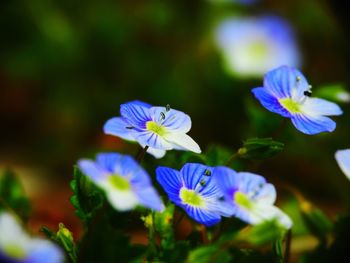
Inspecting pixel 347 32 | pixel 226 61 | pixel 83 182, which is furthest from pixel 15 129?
pixel 83 182

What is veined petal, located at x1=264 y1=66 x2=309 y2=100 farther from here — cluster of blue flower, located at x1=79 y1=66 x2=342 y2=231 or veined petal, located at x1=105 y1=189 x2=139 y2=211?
veined petal, located at x1=105 y1=189 x2=139 y2=211

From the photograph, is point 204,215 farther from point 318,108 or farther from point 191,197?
point 318,108

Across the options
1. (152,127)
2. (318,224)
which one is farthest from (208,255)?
(318,224)

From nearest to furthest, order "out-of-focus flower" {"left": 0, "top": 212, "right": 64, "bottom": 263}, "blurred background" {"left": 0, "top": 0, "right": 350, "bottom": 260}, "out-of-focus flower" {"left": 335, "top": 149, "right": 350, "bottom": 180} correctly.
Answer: "out-of-focus flower" {"left": 0, "top": 212, "right": 64, "bottom": 263}, "out-of-focus flower" {"left": 335, "top": 149, "right": 350, "bottom": 180}, "blurred background" {"left": 0, "top": 0, "right": 350, "bottom": 260}

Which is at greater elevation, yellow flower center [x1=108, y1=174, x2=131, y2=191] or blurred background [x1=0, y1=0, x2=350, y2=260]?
blurred background [x1=0, y1=0, x2=350, y2=260]

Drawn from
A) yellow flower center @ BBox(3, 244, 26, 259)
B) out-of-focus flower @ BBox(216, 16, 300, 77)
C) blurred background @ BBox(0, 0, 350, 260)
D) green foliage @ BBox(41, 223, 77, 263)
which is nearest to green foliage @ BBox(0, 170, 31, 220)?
green foliage @ BBox(41, 223, 77, 263)
